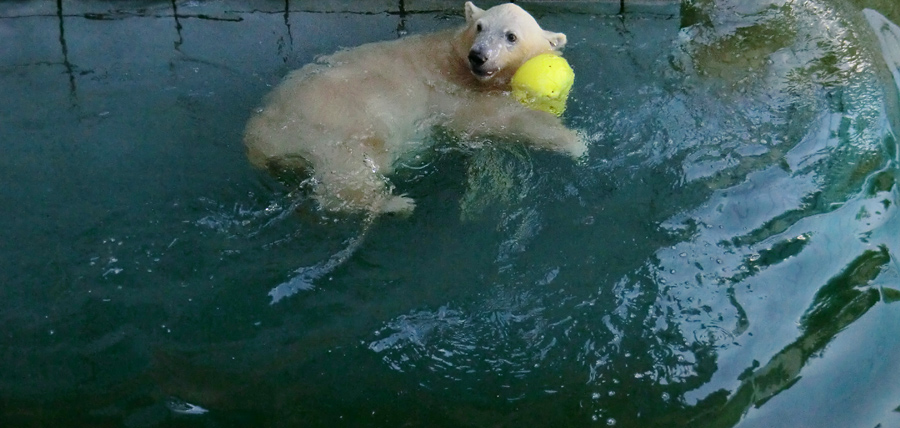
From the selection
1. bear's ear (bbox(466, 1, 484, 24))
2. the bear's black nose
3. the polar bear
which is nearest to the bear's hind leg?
the polar bear

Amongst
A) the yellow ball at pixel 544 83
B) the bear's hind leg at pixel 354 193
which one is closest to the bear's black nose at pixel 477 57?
the yellow ball at pixel 544 83

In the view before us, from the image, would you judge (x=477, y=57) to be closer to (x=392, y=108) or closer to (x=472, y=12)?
(x=392, y=108)

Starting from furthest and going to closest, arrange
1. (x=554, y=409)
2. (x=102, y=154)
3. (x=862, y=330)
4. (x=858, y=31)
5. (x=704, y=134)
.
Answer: (x=858, y=31) < (x=704, y=134) < (x=102, y=154) < (x=862, y=330) < (x=554, y=409)

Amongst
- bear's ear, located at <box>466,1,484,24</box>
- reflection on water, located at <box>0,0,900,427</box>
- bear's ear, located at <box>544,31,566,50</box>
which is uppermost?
bear's ear, located at <box>466,1,484,24</box>

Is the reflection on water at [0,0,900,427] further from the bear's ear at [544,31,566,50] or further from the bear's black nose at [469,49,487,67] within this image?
the bear's black nose at [469,49,487,67]

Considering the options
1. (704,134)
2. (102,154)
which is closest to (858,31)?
(704,134)

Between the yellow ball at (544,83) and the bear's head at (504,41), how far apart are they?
5.9 inches

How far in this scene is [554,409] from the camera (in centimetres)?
296

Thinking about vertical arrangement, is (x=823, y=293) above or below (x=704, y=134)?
below

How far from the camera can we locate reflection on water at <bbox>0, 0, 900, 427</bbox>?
2992 mm

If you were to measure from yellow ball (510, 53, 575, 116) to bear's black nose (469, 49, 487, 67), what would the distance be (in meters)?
0.27

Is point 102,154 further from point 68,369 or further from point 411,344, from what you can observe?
point 411,344

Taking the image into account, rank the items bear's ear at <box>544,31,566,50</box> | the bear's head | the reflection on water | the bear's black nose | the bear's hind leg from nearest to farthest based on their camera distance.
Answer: the reflection on water → the bear's hind leg → the bear's black nose → the bear's head → bear's ear at <box>544,31,566,50</box>

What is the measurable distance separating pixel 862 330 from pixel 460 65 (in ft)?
8.95
